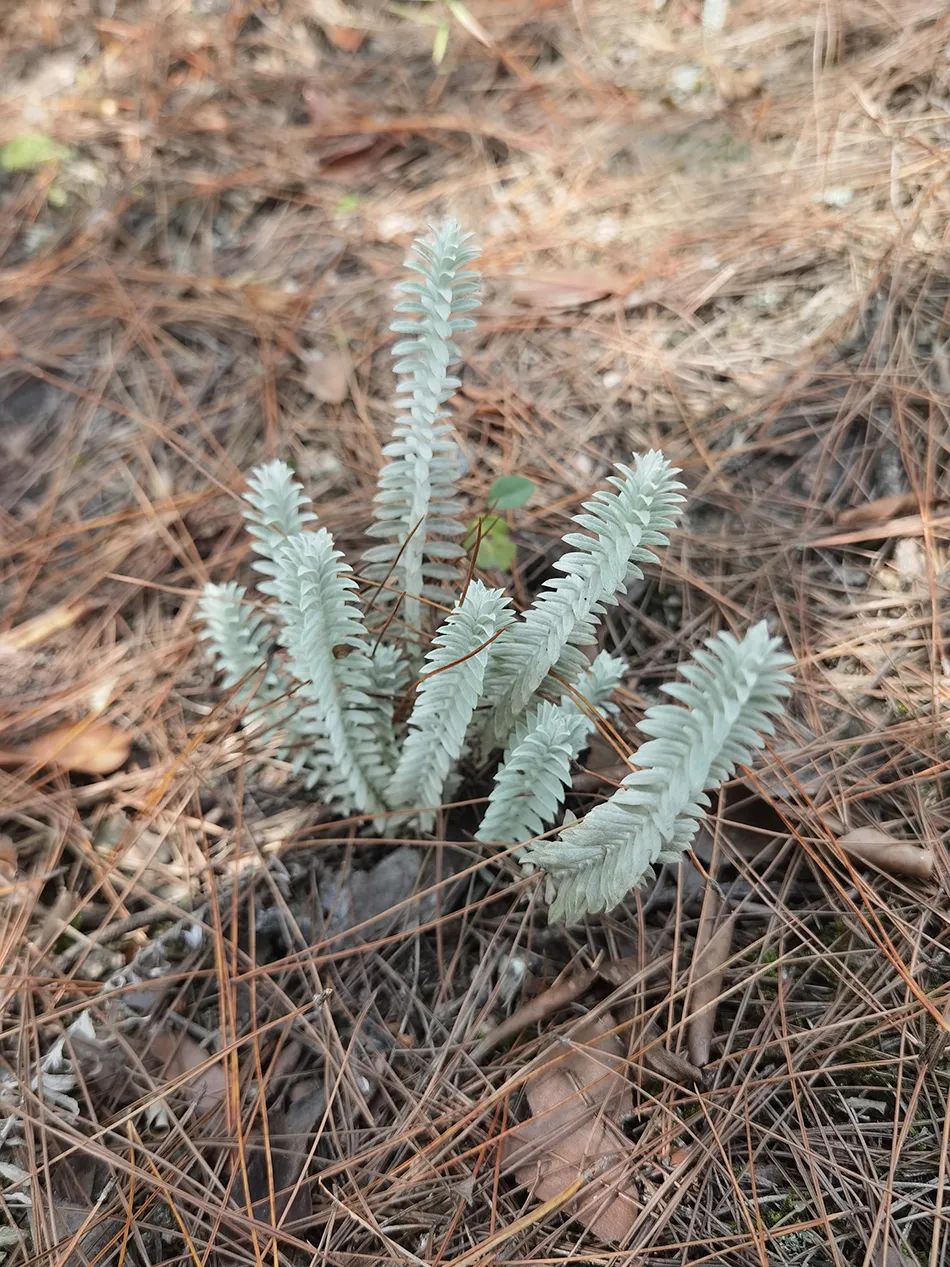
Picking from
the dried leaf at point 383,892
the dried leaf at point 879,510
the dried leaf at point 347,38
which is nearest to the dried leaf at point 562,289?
the dried leaf at point 879,510

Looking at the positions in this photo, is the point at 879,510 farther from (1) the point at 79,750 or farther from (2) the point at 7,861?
(2) the point at 7,861

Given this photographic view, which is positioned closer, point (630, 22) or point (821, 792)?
point (821, 792)

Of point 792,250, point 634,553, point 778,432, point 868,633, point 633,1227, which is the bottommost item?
point 633,1227

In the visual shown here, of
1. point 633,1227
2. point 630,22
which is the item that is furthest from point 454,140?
point 633,1227

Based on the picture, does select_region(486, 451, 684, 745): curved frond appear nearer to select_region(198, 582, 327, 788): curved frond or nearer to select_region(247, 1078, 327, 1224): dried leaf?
select_region(198, 582, 327, 788): curved frond

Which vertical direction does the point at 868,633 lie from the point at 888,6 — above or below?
below

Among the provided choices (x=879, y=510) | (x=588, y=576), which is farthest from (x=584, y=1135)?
(x=879, y=510)

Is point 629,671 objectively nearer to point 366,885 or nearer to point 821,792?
point 821,792
